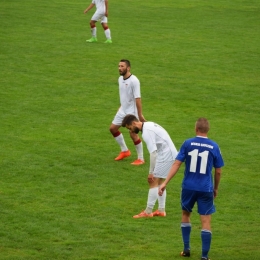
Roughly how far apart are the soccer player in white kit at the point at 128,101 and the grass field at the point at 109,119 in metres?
0.31

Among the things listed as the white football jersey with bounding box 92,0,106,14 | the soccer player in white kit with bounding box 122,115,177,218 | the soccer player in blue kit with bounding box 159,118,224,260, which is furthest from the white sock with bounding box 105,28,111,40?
the soccer player in blue kit with bounding box 159,118,224,260

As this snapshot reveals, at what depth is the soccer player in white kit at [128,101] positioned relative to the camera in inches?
617

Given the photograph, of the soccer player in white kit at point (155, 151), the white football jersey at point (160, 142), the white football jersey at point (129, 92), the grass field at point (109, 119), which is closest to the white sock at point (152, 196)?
the soccer player in white kit at point (155, 151)

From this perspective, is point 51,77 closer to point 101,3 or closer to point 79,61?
point 79,61

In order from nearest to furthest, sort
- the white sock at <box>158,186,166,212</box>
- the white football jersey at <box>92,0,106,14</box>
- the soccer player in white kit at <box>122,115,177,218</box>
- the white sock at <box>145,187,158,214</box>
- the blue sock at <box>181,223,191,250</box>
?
the blue sock at <box>181,223,191,250</box>, the soccer player in white kit at <box>122,115,177,218</box>, the white sock at <box>145,187,158,214</box>, the white sock at <box>158,186,166,212</box>, the white football jersey at <box>92,0,106,14</box>

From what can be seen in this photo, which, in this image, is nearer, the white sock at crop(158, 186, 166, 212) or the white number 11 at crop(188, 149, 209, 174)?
the white number 11 at crop(188, 149, 209, 174)

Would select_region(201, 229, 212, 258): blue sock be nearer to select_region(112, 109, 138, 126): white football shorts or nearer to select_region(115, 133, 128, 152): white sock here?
select_region(112, 109, 138, 126): white football shorts

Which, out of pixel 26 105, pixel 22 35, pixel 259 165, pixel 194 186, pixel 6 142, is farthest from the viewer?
pixel 22 35

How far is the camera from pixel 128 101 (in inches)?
631

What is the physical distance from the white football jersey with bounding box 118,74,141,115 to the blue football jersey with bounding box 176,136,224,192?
5461mm

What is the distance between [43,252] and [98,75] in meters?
14.8

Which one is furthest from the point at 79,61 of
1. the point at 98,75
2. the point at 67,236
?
the point at 67,236

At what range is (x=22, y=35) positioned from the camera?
30.9 meters

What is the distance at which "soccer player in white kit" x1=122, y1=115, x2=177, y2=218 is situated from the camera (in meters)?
12.1
